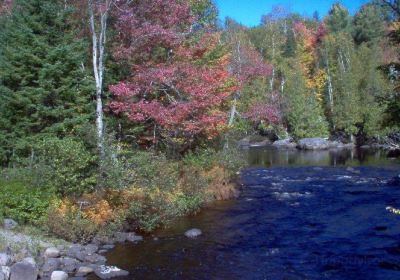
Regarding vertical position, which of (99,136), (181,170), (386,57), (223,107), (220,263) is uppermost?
(386,57)

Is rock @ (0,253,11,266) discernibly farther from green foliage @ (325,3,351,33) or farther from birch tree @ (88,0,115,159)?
green foliage @ (325,3,351,33)

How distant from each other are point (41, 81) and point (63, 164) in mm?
4792

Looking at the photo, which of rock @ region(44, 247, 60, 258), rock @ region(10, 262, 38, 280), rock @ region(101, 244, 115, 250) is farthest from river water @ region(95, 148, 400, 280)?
rock @ region(10, 262, 38, 280)

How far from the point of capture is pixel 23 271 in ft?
39.5

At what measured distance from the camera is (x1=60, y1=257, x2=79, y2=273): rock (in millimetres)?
13148

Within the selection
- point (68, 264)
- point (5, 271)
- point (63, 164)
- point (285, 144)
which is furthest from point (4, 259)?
point (285, 144)

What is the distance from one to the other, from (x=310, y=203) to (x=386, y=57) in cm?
4547

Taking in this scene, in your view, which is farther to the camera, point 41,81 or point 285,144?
point 285,144

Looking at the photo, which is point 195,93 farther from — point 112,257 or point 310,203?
point 112,257

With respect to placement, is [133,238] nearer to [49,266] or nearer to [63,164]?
[63,164]

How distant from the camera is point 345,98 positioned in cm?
5828

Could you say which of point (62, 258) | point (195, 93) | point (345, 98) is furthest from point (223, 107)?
point (345, 98)

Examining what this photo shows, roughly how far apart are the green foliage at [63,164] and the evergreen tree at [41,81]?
2.69m

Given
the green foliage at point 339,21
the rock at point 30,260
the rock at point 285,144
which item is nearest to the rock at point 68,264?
the rock at point 30,260
